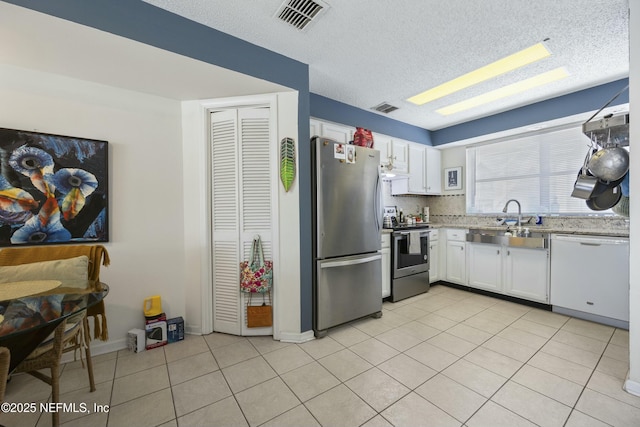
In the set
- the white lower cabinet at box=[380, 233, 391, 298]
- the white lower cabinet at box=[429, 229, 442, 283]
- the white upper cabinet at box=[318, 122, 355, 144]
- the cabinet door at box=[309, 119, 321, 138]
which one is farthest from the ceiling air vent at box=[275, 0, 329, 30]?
the white lower cabinet at box=[429, 229, 442, 283]

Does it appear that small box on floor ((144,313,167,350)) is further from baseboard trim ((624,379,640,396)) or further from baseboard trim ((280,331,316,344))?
baseboard trim ((624,379,640,396))

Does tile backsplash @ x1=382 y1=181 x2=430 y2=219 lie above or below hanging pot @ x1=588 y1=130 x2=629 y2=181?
below

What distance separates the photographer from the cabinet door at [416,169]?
4160 millimetres

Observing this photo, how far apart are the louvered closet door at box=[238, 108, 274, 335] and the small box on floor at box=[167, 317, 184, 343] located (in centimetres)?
57

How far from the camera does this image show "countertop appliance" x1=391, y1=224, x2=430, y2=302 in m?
3.43

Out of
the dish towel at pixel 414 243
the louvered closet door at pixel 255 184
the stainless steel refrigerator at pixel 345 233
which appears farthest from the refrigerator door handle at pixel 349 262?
the dish towel at pixel 414 243

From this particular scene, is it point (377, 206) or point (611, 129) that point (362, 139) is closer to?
point (377, 206)

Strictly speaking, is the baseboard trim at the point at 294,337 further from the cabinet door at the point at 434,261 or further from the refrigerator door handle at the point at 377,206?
the cabinet door at the point at 434,261

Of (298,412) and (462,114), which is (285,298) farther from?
(462,114)

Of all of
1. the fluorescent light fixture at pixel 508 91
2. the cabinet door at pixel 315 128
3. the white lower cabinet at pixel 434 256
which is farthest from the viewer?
the white lower cabinet at pixel 434 256

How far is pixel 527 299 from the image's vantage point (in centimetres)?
327

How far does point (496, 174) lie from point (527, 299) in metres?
1.89

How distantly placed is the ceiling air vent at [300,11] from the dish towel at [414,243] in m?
2.73

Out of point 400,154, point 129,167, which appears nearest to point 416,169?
point 400,154
